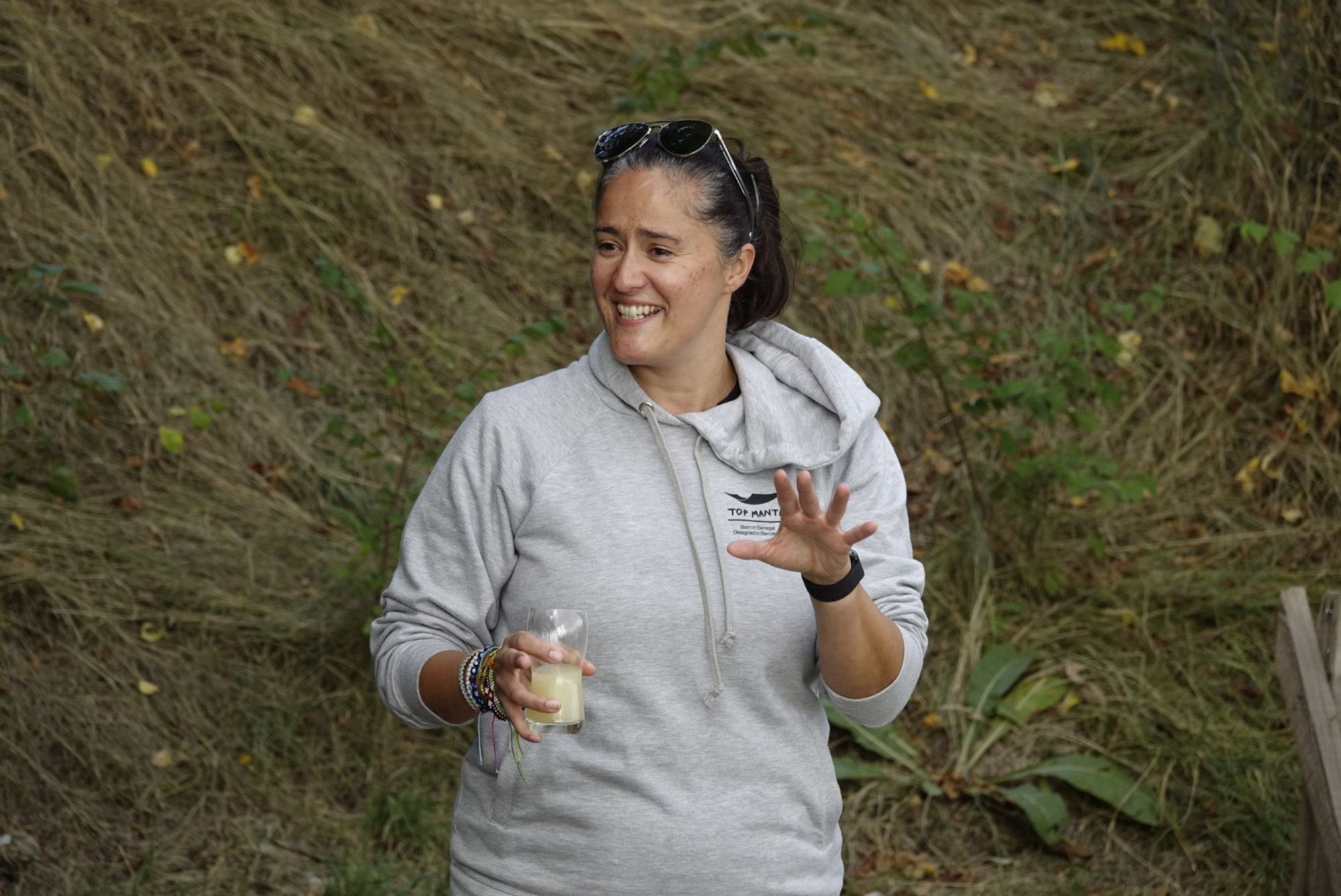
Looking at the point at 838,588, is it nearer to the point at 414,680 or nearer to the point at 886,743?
the point at 414,680

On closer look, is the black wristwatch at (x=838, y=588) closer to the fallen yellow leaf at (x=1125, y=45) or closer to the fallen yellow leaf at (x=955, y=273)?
the fallen yellow leaf at (x=955, y=273)

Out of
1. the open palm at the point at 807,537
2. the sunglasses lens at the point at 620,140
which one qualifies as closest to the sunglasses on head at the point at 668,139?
the sunglasses lens at the point at 620,140

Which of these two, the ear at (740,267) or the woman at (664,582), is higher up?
the ear at (740,267)

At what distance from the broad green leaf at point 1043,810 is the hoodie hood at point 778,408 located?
8.22ft

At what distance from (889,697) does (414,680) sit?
2.51 ft

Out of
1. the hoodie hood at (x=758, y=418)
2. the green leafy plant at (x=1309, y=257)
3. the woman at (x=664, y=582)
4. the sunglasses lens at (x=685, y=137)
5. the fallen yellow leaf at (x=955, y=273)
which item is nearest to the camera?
the woman at (x=664, y=582)

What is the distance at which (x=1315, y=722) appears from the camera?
335 cm

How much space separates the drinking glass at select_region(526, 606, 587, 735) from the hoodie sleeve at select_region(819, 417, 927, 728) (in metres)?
0.45

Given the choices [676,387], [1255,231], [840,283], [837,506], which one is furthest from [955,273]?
[837,506]

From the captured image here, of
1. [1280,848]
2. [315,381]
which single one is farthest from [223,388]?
[1280,848]

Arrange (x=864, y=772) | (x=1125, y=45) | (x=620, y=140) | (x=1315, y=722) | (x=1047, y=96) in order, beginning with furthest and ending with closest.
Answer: (x=1125, y=45) < (x=1047, y=96) < (x=864, y=772) < (x=1315, y=722) < (x=620, y=140)

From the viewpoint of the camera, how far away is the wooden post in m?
3.21

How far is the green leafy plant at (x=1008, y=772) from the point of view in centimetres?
484

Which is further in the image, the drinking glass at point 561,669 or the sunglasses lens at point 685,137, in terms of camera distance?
the sunglasses lens at point 685,137
